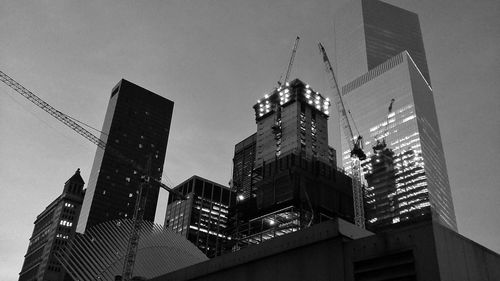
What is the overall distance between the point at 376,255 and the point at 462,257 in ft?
15.0

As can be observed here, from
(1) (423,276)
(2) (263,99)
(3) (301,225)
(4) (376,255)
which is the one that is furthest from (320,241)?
(2) (263,99)

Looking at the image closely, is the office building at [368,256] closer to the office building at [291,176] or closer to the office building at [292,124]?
the office building at [291,176]

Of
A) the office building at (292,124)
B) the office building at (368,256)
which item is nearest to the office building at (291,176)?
the office building at (292,124)

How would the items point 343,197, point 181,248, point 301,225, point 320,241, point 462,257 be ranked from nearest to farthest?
point 462,257 → point 320,241 → point 181,248 → point 301,225 → point 343,197

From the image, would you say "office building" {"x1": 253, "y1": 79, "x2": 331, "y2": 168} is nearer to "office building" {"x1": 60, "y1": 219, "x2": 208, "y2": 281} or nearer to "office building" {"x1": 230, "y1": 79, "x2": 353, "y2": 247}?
"office building" {"x1": 230, "y1": 79, "x2": 353, "y2": 247}

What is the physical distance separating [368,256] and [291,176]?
102203 mm

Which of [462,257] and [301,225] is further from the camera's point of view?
[301,225]

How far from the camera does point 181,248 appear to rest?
67750 millimetres

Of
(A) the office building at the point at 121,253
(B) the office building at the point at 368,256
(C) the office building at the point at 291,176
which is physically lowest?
(B) the office building at the point at 368,256

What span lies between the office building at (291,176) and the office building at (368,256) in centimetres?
8493

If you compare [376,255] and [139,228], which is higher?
[139,228]

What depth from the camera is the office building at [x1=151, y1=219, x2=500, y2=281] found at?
2308 cm

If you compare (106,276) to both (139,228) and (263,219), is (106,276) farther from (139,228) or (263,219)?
(263,219)

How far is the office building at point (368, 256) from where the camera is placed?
2308 cm
